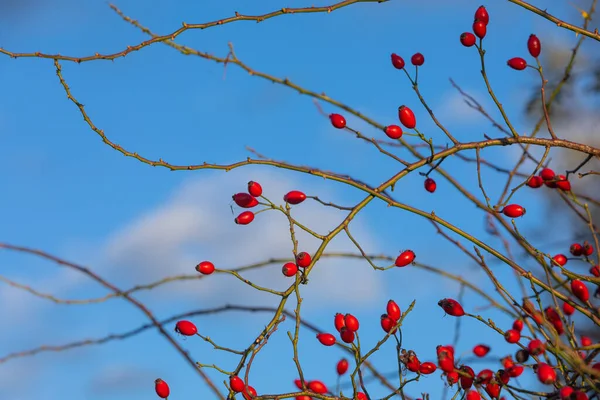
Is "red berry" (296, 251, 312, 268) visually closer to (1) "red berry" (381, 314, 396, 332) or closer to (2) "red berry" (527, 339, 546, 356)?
(1) "red berry" (381, 314, 396, 332)

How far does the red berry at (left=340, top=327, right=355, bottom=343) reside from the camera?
1.94 metres

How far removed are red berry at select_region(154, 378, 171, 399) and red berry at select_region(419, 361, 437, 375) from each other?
691 millimetres

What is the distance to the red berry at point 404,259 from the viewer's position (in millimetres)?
2062

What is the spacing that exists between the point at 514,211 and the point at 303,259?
25.9 inches

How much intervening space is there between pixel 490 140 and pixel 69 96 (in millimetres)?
1298

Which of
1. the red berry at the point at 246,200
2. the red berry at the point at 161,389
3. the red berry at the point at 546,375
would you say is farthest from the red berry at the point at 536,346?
the red berry at the point at 161,389

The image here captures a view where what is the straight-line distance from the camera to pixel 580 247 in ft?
7.51

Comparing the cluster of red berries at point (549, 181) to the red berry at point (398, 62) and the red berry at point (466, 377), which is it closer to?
the red berry at point (398, 62)

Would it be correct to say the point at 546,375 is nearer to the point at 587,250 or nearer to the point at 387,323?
the point at 387,323

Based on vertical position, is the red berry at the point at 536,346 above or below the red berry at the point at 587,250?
below

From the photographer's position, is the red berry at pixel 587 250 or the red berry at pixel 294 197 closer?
the red berry at pixel 294 197

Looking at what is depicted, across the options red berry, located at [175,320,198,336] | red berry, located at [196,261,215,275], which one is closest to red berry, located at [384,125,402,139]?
red berry, located at [196,261,215,275]

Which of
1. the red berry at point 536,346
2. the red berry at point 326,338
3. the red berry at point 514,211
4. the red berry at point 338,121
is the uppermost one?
the red berry at point 338,121

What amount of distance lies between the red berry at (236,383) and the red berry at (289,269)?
0.29 metres
